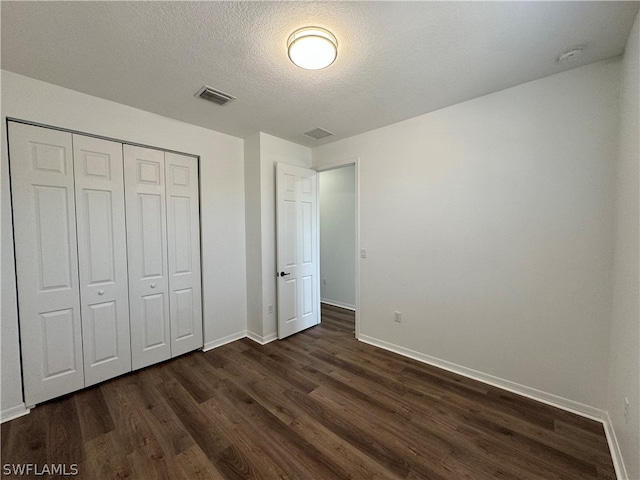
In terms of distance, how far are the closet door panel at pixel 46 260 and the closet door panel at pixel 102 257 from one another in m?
0.06

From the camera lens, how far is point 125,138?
234 cm

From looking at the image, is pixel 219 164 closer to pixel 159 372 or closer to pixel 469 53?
pixel 159 372

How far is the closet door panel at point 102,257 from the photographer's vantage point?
216 centimetres

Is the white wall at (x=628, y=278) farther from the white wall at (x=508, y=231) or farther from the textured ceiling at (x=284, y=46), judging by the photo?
the textured ceiling at (x=284, y=46)

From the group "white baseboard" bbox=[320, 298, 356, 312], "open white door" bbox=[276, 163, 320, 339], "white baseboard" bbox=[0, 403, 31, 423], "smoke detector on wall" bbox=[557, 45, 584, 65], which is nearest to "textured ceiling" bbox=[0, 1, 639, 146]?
"smoke detector on wall" bbox=[557, 45, 584, 65]

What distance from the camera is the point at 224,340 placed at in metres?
3.14

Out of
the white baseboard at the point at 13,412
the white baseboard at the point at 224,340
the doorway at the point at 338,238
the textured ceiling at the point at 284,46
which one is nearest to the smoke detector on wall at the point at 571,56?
the textured ceiling at the point at 284,46

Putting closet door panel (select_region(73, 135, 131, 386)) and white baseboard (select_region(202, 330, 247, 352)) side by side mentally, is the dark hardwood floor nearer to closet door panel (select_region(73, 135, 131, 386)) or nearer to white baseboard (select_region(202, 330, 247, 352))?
closet door panel (select_region(73, 135, 131, 386))

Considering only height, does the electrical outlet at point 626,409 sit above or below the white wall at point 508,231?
below

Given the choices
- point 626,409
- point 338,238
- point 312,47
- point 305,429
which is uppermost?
point 312,47

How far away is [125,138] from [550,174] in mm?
3644

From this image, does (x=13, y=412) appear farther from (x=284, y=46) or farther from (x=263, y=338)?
(x=284, y=46)

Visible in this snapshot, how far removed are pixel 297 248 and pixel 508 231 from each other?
7.49ft

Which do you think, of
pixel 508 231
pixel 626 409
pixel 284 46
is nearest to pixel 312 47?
pixel 284 46
